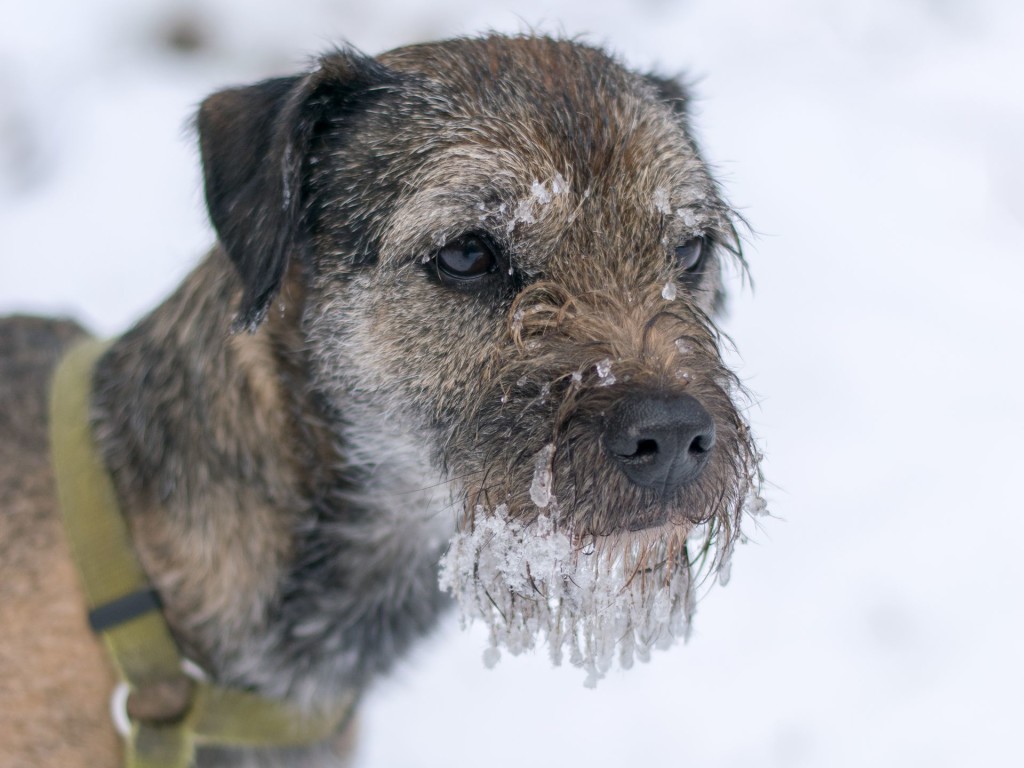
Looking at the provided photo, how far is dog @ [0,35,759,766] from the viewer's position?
2098 millimetres

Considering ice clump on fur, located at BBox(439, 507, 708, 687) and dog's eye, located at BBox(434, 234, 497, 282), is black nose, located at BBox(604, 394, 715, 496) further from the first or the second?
dog's eye, located at BBox(434, 234, 497, 282)

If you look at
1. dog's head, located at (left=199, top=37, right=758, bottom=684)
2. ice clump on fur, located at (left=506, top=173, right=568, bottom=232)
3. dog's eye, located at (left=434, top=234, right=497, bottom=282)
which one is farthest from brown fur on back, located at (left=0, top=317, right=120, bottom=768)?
ice clump on fur, located at (left=506, top=173, right=568, bottom=232)

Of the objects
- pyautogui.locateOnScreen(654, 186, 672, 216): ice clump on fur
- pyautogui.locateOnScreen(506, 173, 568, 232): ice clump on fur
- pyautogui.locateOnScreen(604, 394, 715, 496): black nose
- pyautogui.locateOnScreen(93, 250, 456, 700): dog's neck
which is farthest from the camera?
pyautogui.locateOnScreen(93, 250, 456, 700): dog's neck

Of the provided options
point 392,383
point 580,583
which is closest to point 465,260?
point 392,383

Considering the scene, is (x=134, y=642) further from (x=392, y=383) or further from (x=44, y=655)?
(x=392, y=383)

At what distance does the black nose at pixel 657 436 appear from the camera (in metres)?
1.94

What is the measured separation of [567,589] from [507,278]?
26.4 inches

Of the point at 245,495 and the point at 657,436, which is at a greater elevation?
the point at 657,436

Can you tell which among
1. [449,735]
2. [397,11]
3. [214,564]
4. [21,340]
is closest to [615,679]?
[449,735]

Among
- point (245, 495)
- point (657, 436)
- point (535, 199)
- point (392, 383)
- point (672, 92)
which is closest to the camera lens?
point (657, 436)

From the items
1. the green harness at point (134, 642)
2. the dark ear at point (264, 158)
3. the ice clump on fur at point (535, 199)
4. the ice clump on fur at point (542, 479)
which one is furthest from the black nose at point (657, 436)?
the green harness at point (134, 642)

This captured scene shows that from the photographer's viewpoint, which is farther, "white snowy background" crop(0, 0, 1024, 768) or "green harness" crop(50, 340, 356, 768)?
"white snowy background" crop(0, 0, 1024, 768)

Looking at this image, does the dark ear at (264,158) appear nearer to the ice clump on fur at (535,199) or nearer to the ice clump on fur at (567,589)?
the ice clump on fur at (535,199)

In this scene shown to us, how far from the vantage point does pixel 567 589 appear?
7.37ft
